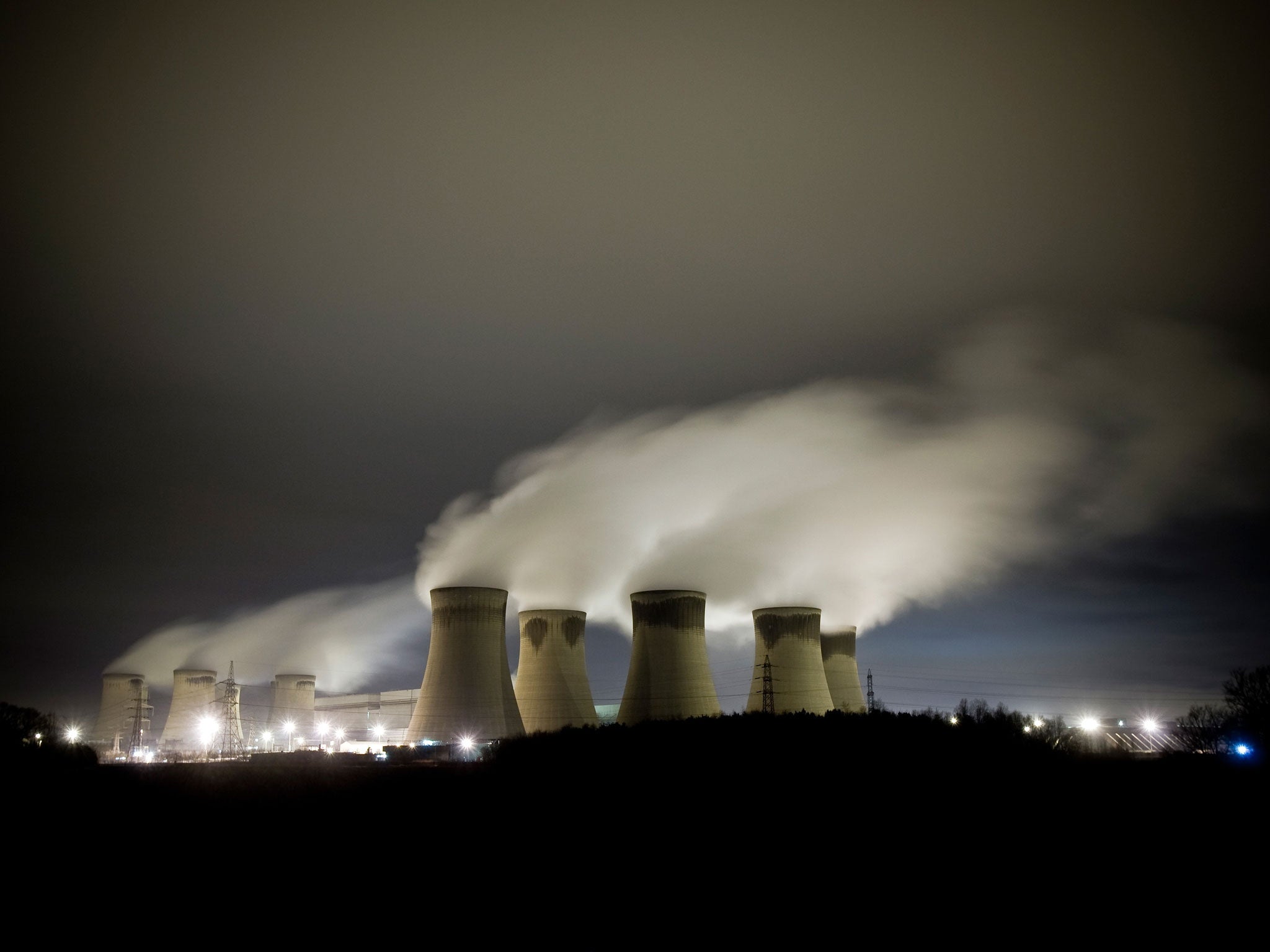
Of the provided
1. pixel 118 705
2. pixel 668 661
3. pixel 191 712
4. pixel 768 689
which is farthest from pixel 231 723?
pixel 768 689

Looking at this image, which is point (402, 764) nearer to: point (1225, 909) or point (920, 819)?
point (920, 819)

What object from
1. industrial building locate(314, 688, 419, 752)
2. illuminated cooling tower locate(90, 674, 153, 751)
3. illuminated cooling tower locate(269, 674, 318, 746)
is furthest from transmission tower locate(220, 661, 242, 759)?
industrial building locate(314, 688, 419, 752)

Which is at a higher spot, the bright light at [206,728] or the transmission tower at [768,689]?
the transmission tower at [768,689]

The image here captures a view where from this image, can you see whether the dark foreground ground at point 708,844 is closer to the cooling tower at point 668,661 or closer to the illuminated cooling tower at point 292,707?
the cooling tower at point 668,661

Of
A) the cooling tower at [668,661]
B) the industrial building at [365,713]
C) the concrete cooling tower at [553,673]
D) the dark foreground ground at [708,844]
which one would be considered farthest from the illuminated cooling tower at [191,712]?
the dark foreground ground at [708,844]

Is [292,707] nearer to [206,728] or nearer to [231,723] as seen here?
[206,728]

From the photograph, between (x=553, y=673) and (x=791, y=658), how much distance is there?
7481 millimetres

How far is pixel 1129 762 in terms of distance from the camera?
18.4m

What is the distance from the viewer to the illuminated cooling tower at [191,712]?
135 ft

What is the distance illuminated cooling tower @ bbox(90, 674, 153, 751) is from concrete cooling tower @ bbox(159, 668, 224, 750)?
3178mm

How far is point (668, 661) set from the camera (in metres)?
24.6

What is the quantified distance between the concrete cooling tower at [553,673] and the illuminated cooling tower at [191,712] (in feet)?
70.2

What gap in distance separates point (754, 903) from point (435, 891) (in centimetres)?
265

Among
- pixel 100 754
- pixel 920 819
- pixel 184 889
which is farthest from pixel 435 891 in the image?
pixel 100 754
